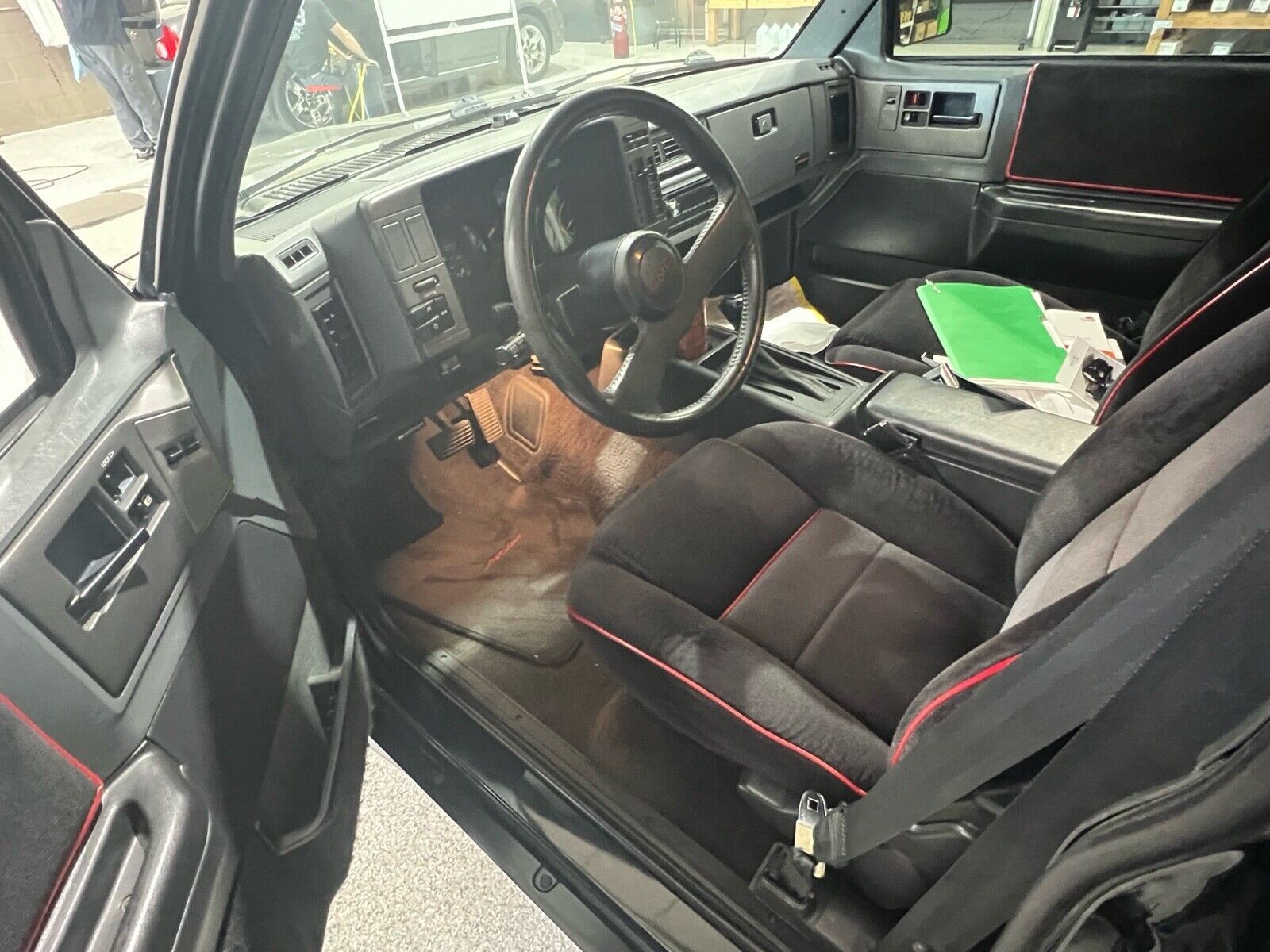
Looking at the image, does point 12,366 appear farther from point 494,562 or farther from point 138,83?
point 494,562

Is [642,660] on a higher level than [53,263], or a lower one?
lower

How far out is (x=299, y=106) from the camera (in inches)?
48.0

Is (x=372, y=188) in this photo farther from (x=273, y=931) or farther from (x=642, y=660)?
(x=273, y=931)

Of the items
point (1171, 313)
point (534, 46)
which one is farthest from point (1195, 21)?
point (534, 46)

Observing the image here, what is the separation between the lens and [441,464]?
5.40 ft

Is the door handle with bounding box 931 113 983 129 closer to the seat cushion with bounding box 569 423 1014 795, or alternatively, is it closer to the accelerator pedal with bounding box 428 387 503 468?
the seat cushion with bounding box 569 423 1014 795

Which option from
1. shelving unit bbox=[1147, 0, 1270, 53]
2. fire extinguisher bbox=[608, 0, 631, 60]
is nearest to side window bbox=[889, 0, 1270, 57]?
shelving unit bbox=[1147, 0, 1270, 53]

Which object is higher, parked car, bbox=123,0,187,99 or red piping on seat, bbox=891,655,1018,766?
parked car, bbox=123,0,187,99

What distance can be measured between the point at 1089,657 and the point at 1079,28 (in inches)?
73.2

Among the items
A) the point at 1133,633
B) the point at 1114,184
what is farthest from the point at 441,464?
the point at 1114,184

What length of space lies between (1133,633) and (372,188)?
3.64 ft

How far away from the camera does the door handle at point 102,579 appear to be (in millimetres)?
629

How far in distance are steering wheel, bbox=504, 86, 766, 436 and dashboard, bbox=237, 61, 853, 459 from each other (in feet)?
0.34

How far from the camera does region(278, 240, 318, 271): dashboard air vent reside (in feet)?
3.26
